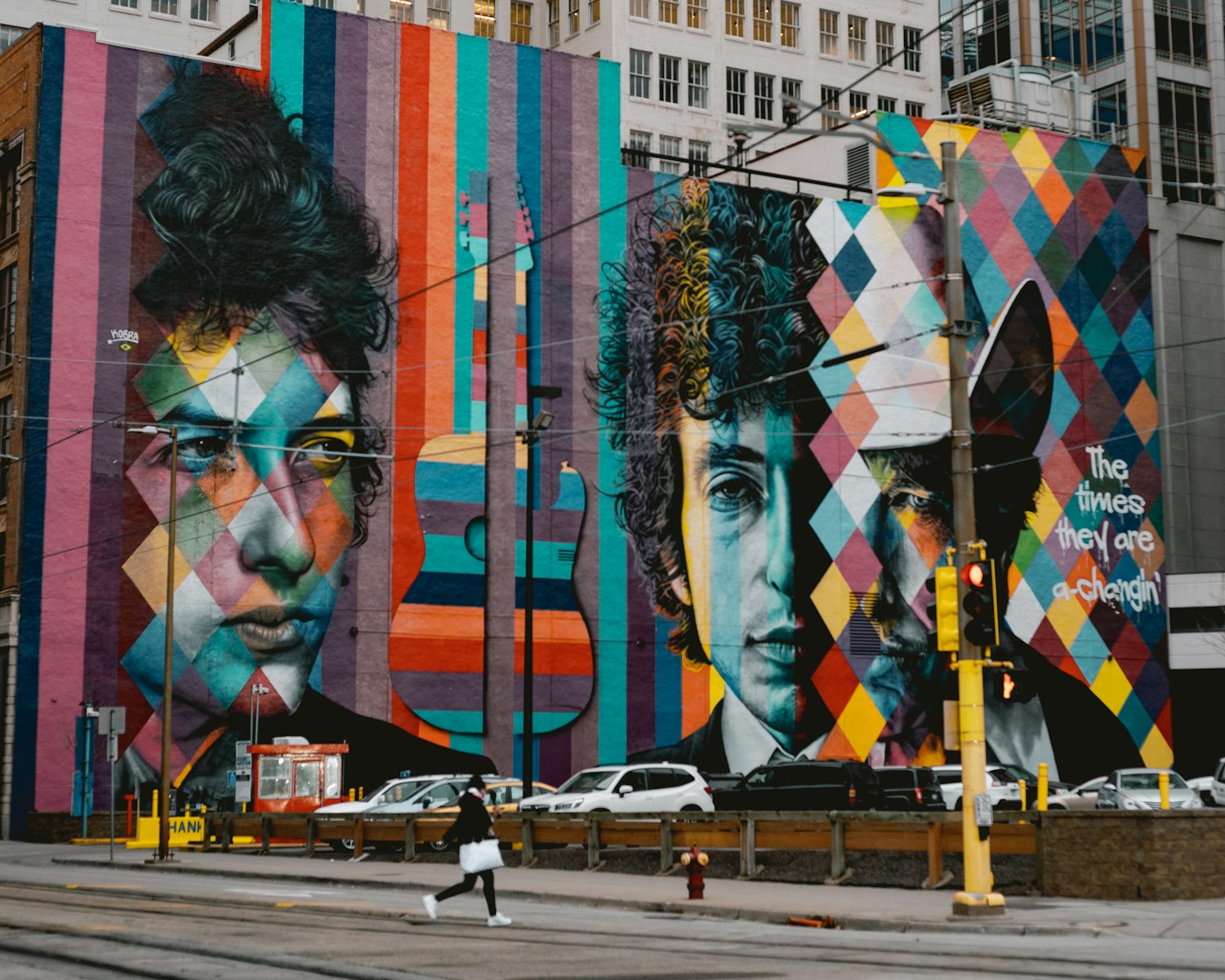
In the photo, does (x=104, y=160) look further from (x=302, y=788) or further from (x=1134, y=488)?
(x=1134, y=488)

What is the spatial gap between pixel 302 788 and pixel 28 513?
11802 mm

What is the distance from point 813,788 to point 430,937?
67.8 feet

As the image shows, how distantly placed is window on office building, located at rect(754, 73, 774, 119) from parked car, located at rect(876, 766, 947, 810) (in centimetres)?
4842

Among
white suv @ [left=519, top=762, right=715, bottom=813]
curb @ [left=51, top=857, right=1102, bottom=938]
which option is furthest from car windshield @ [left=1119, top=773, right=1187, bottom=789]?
curb @ [left=51, top=857, right=1102, bottom=938]

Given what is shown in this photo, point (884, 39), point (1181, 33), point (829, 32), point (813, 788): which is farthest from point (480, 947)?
point (1181, 33)

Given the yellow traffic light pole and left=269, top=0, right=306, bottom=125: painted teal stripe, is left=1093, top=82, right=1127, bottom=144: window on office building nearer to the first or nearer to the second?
left=269, top=0, right=306, bottom=125: painted teal stripe

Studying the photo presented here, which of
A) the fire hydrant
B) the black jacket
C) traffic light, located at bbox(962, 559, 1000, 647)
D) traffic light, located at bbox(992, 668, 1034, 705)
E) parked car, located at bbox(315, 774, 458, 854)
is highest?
traffic light, located at bbox(962, 559, 1000, 647)

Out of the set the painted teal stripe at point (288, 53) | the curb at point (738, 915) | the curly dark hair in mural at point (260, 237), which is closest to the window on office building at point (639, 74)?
the painted teal stripe at point (288, 53)

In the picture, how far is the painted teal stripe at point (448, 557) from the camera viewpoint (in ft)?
175

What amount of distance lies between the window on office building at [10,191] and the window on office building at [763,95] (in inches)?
1624

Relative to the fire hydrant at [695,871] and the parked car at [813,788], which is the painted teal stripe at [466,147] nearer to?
the parked car at [813,788]

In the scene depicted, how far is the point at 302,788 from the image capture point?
45.3 meters

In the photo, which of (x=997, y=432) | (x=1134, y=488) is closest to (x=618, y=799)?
(x=997, y=432)

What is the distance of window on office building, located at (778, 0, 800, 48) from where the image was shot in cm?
8606
